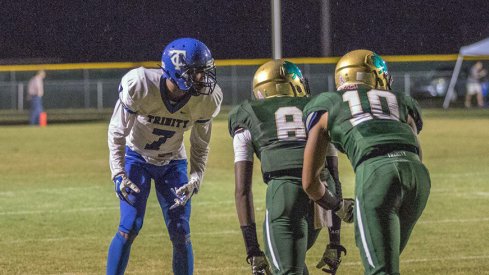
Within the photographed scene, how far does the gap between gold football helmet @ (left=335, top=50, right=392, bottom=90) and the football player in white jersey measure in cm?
114

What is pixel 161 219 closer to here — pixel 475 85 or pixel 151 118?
pixel 151 118

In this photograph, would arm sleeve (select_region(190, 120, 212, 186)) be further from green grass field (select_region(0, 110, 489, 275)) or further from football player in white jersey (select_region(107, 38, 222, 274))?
green grass field (select_region(0, 110, 489, 275))

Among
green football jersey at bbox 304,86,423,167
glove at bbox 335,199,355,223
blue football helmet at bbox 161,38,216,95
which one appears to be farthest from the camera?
blue football helmet at bbox 161,38,216,95

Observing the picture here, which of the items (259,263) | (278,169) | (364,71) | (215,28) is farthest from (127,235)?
(215,28)

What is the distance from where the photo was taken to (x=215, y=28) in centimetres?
4012

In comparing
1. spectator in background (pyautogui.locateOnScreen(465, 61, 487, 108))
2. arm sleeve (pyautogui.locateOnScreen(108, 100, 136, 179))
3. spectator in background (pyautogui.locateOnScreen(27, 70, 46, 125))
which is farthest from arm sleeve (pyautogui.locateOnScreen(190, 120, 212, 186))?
spectator in background (pyautogui.locateOnScreen(465, 61, 487, 108))

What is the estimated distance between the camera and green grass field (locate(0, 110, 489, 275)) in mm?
7848

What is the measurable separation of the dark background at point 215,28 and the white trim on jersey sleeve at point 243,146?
3188 centimetres

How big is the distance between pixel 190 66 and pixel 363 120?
5.21 feet

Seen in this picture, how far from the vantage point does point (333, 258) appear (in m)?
5.60

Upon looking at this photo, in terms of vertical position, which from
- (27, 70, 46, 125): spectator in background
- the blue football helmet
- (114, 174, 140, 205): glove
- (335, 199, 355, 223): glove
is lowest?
(335, 199, 355, 223): glove

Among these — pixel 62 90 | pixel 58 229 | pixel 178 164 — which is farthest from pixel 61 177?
pixel 62 90

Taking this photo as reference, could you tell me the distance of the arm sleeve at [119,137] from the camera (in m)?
6.15

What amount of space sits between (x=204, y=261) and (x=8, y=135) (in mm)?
14728
